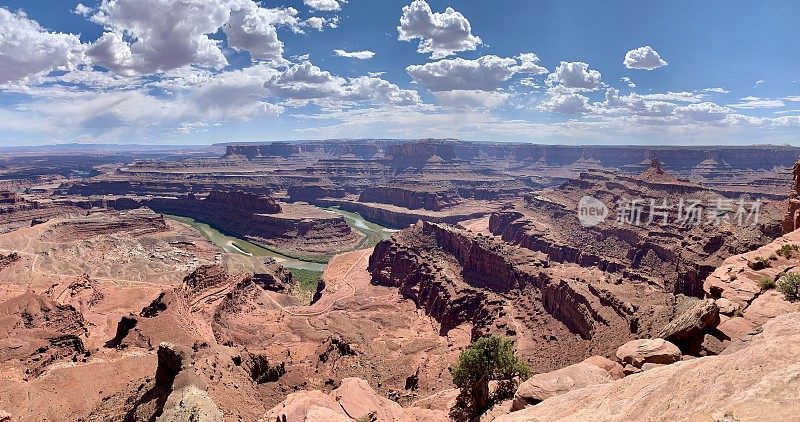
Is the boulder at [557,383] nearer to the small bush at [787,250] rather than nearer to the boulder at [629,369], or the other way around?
the boulder at [629,369]

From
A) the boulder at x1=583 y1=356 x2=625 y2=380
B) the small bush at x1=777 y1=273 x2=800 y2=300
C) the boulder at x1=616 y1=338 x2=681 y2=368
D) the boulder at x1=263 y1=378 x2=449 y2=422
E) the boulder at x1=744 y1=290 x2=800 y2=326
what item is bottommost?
the boulder at x1=263 y1=378 x2=449 y2=422

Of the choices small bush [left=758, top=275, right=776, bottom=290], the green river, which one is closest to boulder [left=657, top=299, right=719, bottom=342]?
small bush [left=758, top=275, right=776, bottom=290]

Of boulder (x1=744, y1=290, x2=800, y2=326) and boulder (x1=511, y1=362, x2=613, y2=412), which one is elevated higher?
boulder (x1=744, y1=290, x2=800, y2=326)

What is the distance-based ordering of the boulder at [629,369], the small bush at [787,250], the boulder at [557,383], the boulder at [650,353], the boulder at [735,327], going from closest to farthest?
the boulder at [557,383] < the boulder at [650,353] < the boulder at [629,369] < the boulder at [735,327] < the small bush at [787,250]

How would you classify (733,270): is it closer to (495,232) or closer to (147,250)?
(147,250)

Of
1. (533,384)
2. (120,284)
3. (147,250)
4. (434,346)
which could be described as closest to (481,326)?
(434,346)

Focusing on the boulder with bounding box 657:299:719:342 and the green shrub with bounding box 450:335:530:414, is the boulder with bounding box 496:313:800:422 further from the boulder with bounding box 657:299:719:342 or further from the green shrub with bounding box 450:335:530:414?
the green shrub with bounding box 450:335:530:414

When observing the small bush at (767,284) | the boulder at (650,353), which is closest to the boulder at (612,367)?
the boulder at (650,353)
